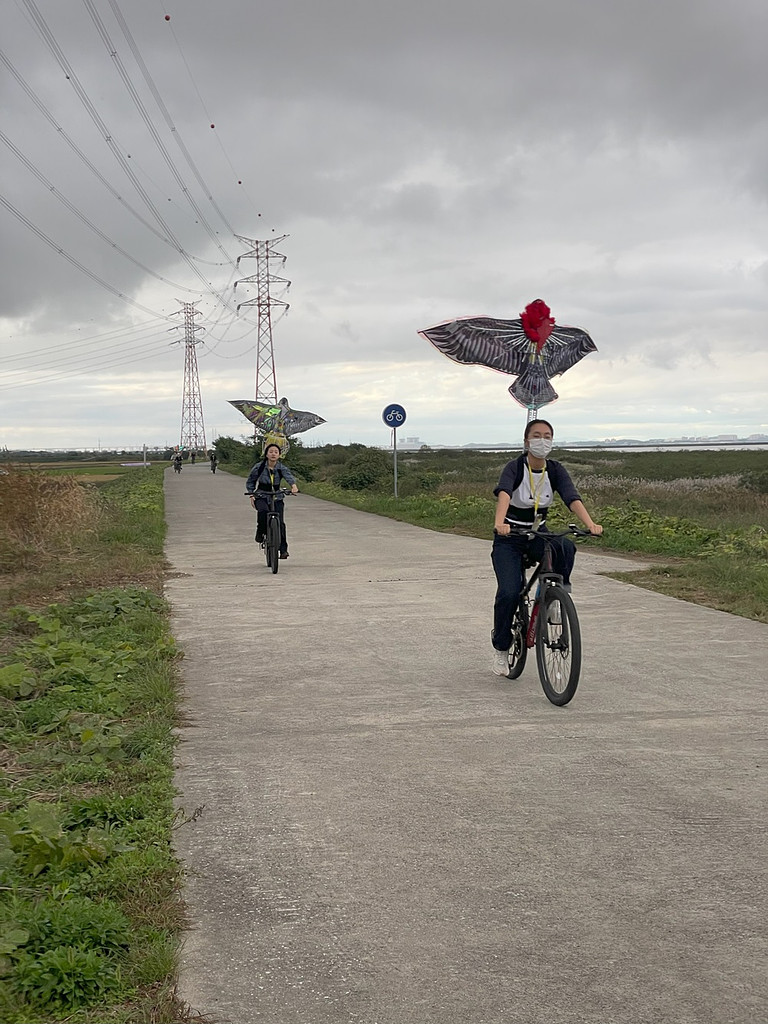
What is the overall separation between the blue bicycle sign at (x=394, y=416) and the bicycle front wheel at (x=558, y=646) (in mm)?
→ 22769

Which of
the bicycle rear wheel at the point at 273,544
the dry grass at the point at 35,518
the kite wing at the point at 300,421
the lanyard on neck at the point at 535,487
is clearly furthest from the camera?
the kite wing at the point at 300,421

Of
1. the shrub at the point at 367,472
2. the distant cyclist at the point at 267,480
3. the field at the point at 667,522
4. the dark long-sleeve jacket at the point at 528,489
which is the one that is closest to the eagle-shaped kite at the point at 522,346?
the field at the point at 667,522

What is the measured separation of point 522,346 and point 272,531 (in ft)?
19.2

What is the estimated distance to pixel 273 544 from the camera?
46.3 feet

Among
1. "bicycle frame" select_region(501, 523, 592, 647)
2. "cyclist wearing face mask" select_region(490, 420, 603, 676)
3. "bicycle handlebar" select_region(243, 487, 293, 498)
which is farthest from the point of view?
"bicycle handlebar" select_region(243, 487, 293, 498)

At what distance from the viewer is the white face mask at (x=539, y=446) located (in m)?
6.86

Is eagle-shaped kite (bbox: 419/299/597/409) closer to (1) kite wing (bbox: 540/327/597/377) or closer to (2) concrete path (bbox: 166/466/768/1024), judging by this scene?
(1) kite wing (bbox: 540/327/597/377)

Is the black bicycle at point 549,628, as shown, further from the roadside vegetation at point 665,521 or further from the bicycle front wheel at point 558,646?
the roadside vegetation at point 665,521

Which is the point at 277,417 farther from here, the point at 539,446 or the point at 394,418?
the point at 539,446

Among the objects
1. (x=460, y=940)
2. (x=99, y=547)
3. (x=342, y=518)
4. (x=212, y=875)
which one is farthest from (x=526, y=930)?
(x=342, y=518)

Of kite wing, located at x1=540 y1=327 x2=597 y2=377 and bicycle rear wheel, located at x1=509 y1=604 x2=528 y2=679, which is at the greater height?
kite wing, located at x1=540 y1=327 x2=597 y2=377

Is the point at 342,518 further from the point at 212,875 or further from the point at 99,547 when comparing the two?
the point at 212,875

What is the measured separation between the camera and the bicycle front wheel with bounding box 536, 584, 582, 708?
252 inches

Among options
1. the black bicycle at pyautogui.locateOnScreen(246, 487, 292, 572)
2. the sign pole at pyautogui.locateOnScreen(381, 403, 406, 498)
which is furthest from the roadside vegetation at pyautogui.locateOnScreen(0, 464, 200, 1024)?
the sign pole at pyautogui.locateOnScreen(381, 403, 406, 498)
